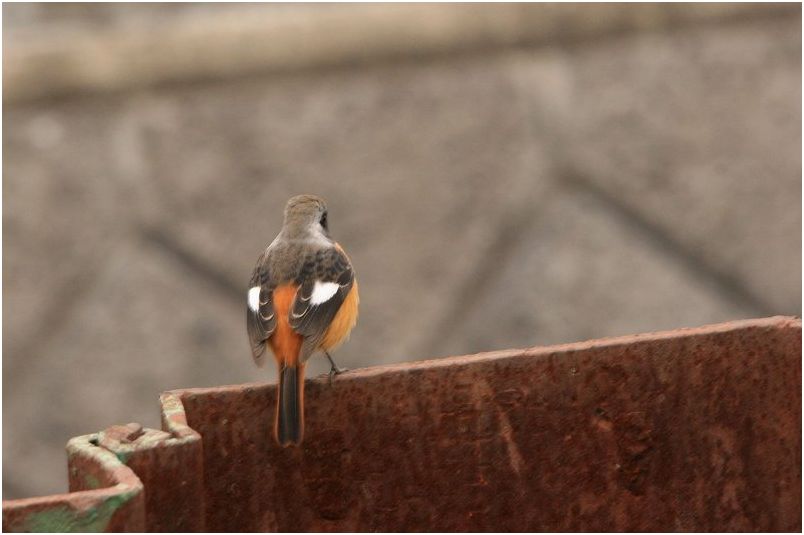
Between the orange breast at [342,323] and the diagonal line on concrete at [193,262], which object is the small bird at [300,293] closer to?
the orange breast at [342,323]

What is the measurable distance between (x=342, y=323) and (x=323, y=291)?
7 cm

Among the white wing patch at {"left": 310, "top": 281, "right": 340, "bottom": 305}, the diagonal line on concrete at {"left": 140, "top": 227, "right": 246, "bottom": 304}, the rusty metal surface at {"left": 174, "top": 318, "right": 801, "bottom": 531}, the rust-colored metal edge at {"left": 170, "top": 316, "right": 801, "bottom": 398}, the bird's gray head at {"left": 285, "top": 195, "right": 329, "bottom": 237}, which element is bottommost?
the rusty metal surface at {"left": 174, "top": 318, "right": 801, "bottom": 531}

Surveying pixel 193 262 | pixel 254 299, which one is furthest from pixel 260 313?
pixel 193 262

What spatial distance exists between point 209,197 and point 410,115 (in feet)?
1.24

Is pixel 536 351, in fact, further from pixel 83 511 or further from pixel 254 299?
pixel 254 299

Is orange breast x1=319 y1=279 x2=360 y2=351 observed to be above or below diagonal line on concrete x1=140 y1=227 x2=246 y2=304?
below

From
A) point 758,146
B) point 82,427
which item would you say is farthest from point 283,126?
point 758,146

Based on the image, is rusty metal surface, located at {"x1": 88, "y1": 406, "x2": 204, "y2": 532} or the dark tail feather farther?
the dark tail feather

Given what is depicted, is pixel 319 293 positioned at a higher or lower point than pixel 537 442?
higher

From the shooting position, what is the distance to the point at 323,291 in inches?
97.0

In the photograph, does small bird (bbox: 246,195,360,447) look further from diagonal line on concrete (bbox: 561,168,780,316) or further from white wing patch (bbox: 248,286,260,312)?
diagonal line on concrete (bbox: 561,168,780,316)

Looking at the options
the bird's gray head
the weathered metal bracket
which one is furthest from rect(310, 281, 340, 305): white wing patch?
the weathered metal bracket

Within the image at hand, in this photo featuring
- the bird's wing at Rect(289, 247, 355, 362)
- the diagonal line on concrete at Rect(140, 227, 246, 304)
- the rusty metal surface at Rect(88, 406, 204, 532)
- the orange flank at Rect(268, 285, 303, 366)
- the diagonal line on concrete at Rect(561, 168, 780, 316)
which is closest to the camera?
the rusty metal surface at Rect(88, 406, 204, 532)

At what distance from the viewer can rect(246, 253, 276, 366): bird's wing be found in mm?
2354
